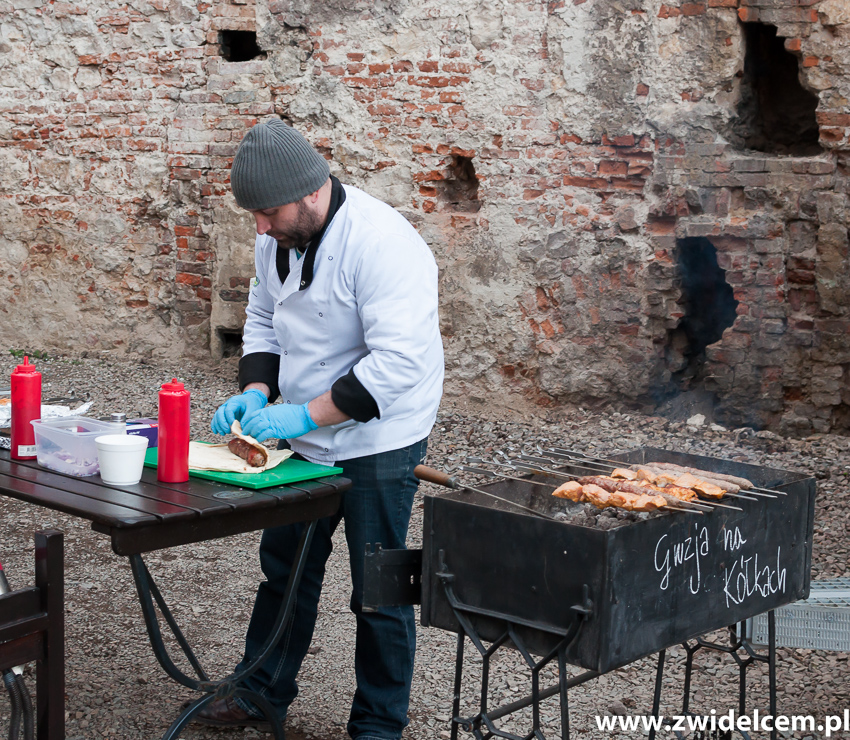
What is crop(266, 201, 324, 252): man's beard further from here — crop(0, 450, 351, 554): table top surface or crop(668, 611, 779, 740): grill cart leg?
crop(668, 611, 779, 740): grill cart leg

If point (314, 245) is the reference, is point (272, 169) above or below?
above

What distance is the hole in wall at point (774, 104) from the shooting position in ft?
19.7

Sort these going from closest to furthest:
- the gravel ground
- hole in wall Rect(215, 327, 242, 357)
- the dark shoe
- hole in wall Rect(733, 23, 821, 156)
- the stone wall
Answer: the dark shoe
the gravel ground
the stone wall
hole in wall Rect(733, 23, 821, 156)
hole in wall Rect(215, 327, 242, 357)

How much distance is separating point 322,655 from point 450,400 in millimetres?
3035

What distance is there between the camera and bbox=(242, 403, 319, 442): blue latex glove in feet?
8.86

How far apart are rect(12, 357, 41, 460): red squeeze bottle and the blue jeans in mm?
714

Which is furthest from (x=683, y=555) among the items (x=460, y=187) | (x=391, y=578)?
(x=460, y=187)

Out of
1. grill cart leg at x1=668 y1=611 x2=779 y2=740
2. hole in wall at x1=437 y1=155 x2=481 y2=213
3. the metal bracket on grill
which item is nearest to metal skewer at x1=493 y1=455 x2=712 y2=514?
the metal bracket on grill

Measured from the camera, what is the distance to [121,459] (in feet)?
8.21

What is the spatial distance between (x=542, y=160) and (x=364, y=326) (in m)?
3.67

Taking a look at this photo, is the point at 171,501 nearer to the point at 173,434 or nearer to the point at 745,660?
the point at 173,434

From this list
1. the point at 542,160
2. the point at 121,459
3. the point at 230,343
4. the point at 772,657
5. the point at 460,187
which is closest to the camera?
the point at 121,459

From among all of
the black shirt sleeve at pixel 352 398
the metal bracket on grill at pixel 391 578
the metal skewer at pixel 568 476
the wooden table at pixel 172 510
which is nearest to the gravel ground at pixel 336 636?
the wooden table at pixel 172 510

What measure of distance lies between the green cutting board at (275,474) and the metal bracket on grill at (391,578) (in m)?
0.24
